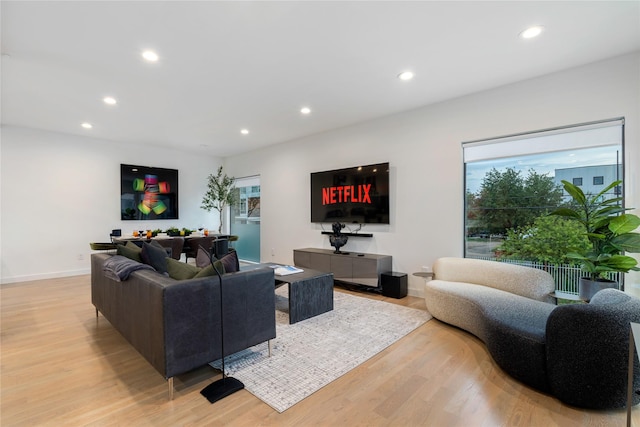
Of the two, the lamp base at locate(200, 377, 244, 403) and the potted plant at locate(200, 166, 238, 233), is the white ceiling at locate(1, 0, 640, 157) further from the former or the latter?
the potted plant at locate(200, 166, 238, 233)

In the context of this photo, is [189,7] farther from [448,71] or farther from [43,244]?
[43,244]

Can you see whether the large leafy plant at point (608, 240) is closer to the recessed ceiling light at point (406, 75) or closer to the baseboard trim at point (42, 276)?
the recessed ceiling light at point (406, 75)

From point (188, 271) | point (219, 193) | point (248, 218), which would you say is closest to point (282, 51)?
point (188, 271)

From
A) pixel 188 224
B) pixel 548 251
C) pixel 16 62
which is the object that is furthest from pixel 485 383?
pixel 188 224

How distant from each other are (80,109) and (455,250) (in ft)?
18.8

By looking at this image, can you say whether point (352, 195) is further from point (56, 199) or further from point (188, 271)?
point (56, 199)

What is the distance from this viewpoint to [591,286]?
2549mm

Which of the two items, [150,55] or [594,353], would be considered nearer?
[594,353]

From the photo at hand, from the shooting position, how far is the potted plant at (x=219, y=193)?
23.8ft

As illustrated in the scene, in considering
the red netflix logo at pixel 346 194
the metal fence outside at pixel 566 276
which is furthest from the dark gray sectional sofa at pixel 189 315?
the metal fence outside at pixel 566 276

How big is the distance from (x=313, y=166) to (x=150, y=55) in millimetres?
3366

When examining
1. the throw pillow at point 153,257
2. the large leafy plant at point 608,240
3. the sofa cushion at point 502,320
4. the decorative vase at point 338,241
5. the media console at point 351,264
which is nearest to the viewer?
the sofa cushion at point 502,320

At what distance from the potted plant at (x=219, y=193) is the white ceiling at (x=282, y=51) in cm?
293

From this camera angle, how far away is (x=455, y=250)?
4008 millimetres
